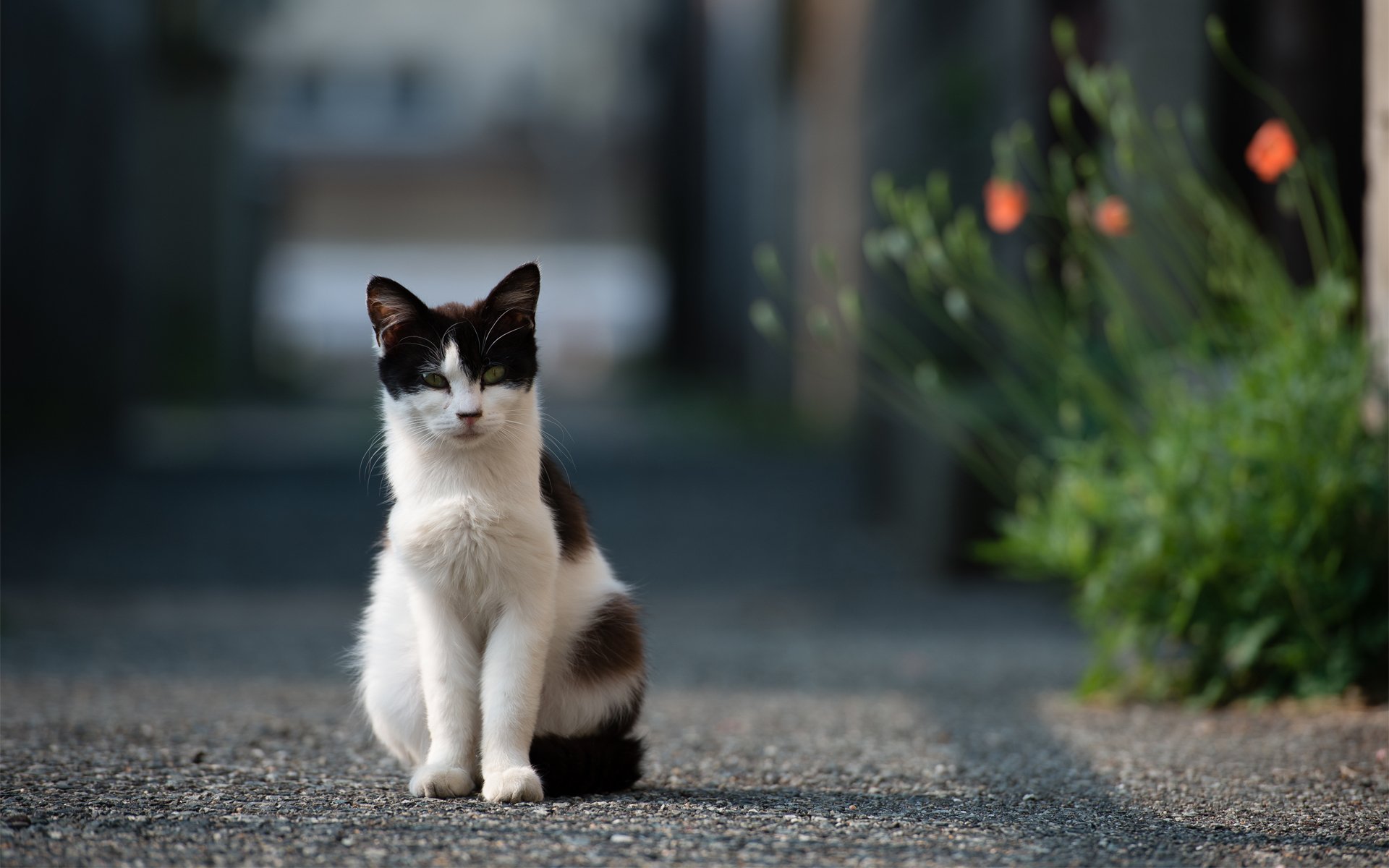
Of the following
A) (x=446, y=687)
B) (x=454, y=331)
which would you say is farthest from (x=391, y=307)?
(x=446, y=687)

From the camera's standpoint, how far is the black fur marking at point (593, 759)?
2.04 m

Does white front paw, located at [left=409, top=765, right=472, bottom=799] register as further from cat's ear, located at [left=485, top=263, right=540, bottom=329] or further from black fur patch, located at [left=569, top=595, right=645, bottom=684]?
cat's ear, located at [left=485, top=263, right=540, bottom=329]

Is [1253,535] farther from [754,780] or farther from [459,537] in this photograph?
[459,537]

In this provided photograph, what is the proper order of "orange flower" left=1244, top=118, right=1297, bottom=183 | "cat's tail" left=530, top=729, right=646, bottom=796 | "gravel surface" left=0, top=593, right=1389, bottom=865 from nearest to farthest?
"gravel surface" left=0, top=593, right=1389, bottom=865 → "cat's tail" left=530, top=729, right=646, bottom=796 → "orange flower" left=1244, top=118, right=1297, bottom=183

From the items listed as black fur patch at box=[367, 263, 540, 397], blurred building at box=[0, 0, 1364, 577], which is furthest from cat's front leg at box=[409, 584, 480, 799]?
blurred building at box=[0, 0, 1364, 577]

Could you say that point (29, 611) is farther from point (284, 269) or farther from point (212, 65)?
point (284, 269)

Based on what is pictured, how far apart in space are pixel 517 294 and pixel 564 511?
34 cm

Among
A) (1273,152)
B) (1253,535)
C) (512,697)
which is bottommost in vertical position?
(512,697)

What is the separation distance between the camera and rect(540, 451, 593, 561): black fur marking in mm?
2074

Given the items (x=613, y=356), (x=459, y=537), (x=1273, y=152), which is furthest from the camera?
(x=613, y=356)

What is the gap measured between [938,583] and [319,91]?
2922 centimetres

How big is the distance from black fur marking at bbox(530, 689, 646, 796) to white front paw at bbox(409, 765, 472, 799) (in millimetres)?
103

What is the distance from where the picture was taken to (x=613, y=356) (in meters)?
25.1

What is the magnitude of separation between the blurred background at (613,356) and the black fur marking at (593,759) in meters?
0.69
